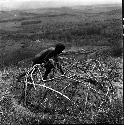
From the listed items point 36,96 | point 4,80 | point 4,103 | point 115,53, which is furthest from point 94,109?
point 115,53

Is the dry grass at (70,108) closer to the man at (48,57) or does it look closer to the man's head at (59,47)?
the man at (48,57)

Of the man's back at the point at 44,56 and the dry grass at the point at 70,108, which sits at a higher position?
the man's back at the point at 44,56

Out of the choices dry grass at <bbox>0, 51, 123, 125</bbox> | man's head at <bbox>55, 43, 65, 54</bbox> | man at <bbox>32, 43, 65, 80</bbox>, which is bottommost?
dry grass at <bbox>0, 51, 123, 125</bbox>

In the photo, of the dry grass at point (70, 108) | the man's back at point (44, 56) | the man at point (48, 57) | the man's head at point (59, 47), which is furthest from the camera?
the man's back at point (44, 56)

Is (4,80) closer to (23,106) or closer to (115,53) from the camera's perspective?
(23,106)

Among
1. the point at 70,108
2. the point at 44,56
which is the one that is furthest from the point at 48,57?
the point at 70,108

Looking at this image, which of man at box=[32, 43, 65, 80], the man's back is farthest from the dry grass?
the man's back

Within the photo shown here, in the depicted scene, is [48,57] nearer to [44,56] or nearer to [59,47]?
[44,56]

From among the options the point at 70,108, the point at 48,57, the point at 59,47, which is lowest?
the point at 70,108

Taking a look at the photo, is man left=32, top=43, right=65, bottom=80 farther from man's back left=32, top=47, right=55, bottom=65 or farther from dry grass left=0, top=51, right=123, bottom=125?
dry grass left=0, top=51, right=123, bottom=125

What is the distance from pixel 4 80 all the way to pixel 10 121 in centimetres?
533

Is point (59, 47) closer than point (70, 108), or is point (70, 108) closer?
point (59, 47)

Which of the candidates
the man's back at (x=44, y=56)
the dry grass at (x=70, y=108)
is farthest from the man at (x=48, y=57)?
the dry grass at (x=70, y=108)

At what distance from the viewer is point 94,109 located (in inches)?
432
